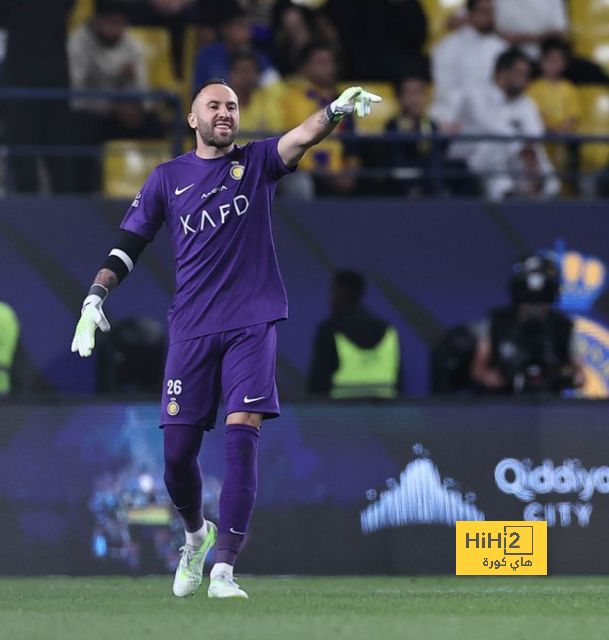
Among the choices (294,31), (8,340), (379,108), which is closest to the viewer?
(8,340)

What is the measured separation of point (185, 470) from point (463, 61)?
724 centimetres

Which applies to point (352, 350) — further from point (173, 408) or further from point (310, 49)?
point (173, 408)

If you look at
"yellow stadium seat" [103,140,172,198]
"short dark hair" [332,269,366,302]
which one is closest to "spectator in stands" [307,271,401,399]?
"short dark hair" [332,269,366,302]

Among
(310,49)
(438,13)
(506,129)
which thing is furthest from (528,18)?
(310,49)

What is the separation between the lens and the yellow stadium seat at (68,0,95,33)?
484 inches

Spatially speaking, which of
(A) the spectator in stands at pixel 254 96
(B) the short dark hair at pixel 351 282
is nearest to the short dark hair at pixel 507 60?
(A) the spectator in stands at pixel 254 96

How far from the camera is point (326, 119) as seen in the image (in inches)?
248

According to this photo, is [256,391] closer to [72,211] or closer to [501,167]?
[72,211]

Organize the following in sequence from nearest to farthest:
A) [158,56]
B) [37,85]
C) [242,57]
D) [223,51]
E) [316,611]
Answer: [316,611]
[37,85]
[242,57]
[223,51]
[158,56]

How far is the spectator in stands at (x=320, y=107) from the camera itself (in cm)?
1229

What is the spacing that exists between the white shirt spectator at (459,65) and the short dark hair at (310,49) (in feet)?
3.38

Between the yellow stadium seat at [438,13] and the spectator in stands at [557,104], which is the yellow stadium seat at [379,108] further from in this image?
the spectator in stands at [557,104]

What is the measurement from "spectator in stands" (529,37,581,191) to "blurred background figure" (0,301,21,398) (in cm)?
486

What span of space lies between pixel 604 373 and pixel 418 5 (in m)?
3.66
